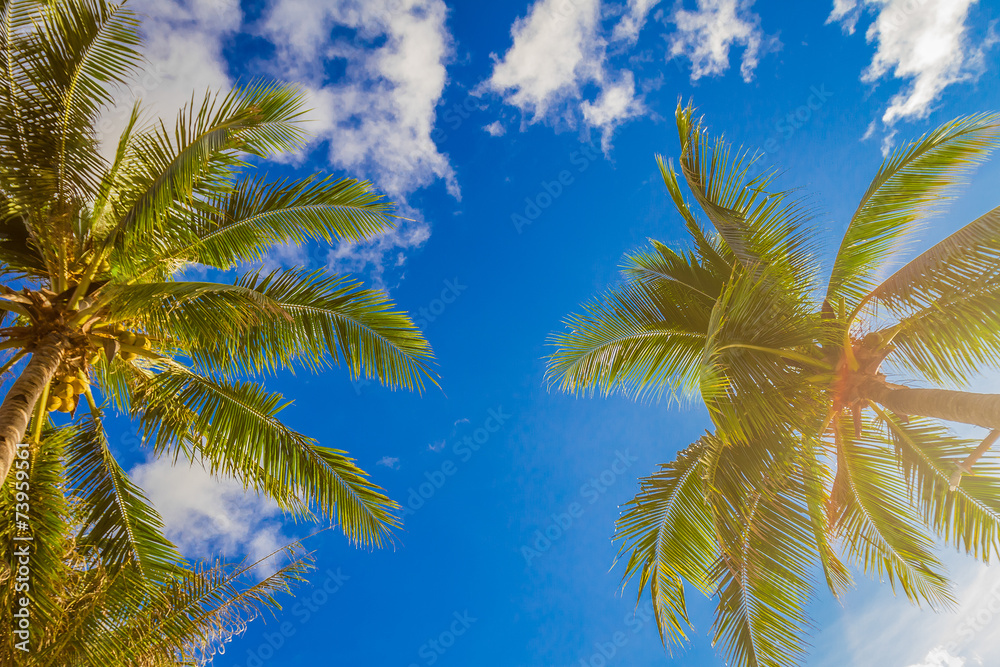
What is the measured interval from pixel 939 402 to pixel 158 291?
24.1 ft

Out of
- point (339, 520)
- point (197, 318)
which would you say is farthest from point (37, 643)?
point (197, 318)

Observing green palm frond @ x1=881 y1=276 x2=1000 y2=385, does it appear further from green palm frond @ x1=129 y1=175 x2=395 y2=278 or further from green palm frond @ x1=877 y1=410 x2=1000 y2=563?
green palm frond @ x1=129 y1=175 x2=395 y2=278

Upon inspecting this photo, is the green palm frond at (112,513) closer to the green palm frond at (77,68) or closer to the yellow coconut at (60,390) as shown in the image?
the yellow coconut at (60,390)

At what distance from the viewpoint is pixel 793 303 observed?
5863mm

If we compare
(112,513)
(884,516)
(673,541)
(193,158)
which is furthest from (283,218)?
(884,516)

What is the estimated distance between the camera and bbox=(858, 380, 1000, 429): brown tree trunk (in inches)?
177

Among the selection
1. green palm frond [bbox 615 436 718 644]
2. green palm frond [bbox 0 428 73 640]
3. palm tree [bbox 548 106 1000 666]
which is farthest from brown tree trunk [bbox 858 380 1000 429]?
green palm frond [bbox 0 428 73 640]

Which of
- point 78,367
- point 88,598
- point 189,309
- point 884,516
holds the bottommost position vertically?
point 88,598

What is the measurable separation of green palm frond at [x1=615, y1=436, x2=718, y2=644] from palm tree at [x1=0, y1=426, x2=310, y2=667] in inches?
160

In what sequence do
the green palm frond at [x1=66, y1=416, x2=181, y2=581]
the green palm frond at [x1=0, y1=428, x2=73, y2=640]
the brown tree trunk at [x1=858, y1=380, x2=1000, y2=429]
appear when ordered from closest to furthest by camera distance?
the brown tree trunk at [x1=858, y1=380, x2=1000, y2=429]
the green palm frond at [x1=0, y1=428, x2=73, y2=640]
the green palm frond at [x1=66, y1=416, x2=181, y2=581]

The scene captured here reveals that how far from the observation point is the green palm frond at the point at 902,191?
218 inches

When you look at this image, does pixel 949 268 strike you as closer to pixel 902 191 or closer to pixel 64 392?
pixel 902 191

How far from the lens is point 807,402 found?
5836 mm

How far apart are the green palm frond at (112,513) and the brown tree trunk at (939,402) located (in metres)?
8.18
